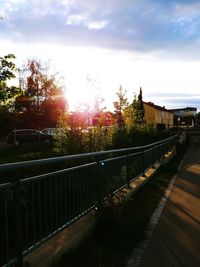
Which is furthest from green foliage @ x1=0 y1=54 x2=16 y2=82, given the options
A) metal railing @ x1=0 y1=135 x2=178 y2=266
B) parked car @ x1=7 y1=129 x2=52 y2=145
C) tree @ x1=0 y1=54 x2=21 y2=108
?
parked car @ x1=7 y1=129 x2=52 y2=145

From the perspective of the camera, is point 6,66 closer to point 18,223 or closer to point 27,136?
point 18,223

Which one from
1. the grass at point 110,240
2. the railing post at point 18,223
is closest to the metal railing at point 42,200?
the railing post at point 18,223

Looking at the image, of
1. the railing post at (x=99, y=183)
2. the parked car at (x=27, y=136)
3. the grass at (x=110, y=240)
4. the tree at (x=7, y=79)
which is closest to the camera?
the grass at (x=110, y=240)

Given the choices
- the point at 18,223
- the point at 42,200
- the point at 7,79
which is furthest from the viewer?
the point at 7,79

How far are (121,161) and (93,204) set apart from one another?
2.28 metres

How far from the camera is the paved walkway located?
4953 millimetres

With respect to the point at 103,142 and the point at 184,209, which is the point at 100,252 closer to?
the point at 184,209

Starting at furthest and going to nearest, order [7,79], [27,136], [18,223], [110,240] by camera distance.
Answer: [27,136] < [7,79] < [110,240] < [18,223]

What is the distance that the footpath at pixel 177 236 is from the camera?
4.95 metres

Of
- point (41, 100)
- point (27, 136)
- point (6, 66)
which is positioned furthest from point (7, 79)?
point (41, 100)

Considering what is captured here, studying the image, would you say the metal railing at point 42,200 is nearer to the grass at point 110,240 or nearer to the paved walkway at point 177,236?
the grass at point 110,240

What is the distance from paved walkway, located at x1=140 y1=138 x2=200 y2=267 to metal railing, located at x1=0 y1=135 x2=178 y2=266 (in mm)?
1102

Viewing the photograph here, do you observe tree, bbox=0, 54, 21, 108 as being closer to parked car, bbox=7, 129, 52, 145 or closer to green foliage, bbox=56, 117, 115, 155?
green foliage, bbox=56, 117, 115, 155

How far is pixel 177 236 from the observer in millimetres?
6070
